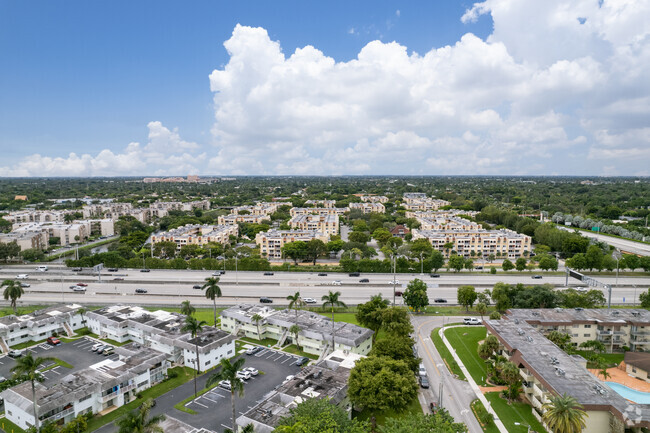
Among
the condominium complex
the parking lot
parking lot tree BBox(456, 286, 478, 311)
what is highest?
the condominium complex

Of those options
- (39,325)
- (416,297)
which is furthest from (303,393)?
(39,325)

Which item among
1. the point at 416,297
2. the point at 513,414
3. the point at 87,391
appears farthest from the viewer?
the point at 416,297

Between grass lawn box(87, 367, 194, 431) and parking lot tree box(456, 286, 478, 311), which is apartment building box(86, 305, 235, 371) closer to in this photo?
grass lawn box(87, 367, 194, 431)

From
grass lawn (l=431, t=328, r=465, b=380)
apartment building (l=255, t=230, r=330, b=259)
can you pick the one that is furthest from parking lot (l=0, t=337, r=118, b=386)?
apartment building (l=255, t=230, r=330, b=259)

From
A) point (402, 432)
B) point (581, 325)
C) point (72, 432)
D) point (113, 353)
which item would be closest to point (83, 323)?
point (113, 353)

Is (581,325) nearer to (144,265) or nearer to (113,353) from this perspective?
(113,353)

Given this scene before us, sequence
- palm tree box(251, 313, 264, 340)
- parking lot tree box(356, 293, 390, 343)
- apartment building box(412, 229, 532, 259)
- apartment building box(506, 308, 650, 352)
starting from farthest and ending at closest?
1. apartment building box(412, 229, 532, 259)
2. palm tree box(251, 313, 264, 340)
3. apartment building box(506, 308, 650, 352)
4. parking lot tree box(356, 293, 390, 343)

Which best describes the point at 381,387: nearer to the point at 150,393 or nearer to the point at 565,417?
the point at 565,417
